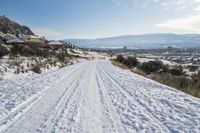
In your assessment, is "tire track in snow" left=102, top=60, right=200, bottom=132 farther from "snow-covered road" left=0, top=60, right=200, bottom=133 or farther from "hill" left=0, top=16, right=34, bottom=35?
"hill" left=0, top=16, right=34, bottom=35

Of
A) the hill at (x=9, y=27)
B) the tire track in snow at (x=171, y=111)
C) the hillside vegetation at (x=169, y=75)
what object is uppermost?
the hill at (x=9, y=27)

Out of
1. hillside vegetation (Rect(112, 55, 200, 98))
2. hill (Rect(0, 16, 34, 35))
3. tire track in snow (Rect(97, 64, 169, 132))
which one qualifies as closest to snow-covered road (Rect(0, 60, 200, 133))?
tire track in snow (Rect(97, 64, 169, 132))

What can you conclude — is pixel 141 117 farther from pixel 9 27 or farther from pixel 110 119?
pixel 9 27

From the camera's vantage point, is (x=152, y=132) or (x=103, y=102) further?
(x=103, y=102)

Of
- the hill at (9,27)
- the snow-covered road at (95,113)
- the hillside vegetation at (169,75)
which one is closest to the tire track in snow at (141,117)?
the snow-covered road at (95,113)

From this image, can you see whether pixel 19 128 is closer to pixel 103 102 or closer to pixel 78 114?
pixel 78 114

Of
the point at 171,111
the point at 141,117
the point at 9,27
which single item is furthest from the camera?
the point at 9,27

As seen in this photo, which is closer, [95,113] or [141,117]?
[141,117]

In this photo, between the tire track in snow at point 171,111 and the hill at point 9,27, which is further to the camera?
the hill at point 9,27

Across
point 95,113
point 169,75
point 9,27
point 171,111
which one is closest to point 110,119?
point 95,113

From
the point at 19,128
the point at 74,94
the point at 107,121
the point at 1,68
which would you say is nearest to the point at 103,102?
the point at 74,94

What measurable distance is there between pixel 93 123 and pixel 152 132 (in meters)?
1.65

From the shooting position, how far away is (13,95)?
12164 mm

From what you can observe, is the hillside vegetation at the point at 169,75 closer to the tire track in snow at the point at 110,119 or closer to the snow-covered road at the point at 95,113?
the snow-covered road at the point at 95,113
